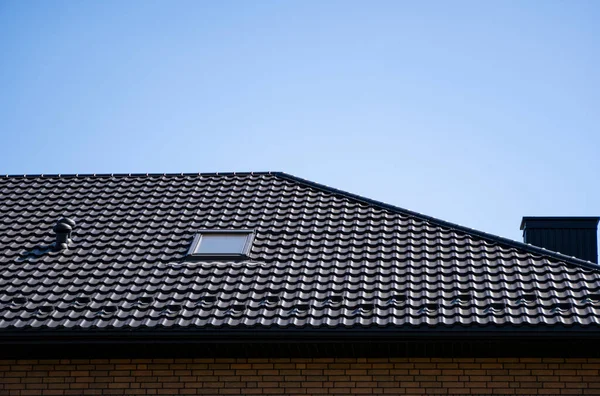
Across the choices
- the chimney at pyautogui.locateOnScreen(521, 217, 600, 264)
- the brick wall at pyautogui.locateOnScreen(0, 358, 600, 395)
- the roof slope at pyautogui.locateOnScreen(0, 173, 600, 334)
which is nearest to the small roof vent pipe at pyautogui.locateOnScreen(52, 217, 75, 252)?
the roof slope at pyautogui.locateOnScreen(0, 173, 600, 334)

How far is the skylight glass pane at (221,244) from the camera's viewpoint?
458 inches

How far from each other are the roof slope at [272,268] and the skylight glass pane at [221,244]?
203mm

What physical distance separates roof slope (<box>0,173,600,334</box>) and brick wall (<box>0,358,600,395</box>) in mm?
445

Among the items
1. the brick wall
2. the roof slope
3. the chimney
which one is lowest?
the brick wall

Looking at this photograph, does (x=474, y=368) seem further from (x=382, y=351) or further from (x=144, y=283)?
(x=144, y=283)

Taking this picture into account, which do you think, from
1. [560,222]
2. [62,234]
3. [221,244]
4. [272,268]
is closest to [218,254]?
[221,244]

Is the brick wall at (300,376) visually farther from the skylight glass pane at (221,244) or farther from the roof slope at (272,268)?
the skylight glass pane at (221,244)

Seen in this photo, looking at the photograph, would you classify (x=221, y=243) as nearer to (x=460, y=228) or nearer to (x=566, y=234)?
(x=460, y=228)

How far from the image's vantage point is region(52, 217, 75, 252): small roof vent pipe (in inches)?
472

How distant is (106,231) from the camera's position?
496 inches

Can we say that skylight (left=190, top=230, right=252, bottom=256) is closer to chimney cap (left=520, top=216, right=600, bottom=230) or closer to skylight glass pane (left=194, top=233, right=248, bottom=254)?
skylight glass pane (left=194, top=233, right=248, bottom=254)

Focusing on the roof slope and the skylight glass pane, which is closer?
the roof slope

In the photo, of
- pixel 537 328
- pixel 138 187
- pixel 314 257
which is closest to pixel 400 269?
pixel 314 257

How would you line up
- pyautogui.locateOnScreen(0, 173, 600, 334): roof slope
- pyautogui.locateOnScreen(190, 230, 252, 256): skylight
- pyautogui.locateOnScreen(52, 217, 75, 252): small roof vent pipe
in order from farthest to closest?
pyautogui.locateOnScreen(52, 217, 75, 252): small roof vent pipe
pyautogui.locateOnScreen(190, 230, 252, 256): skylight
pyautogui.locateOnScreen(0, 173, 600, 334): roof slope
